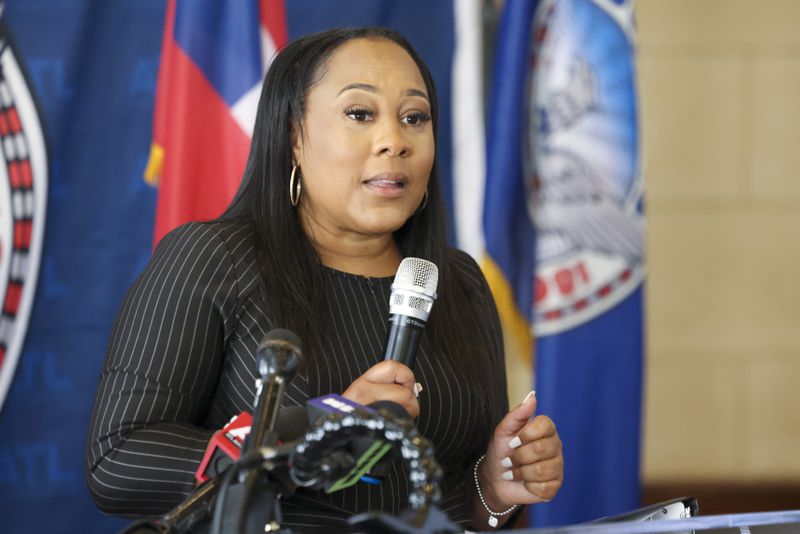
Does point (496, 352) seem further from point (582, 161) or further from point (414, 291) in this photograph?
point (582, 161)

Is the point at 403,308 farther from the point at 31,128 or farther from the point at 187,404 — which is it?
the point at 31,128

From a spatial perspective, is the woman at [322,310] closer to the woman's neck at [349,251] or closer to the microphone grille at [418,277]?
the woman's neck at [349,251]

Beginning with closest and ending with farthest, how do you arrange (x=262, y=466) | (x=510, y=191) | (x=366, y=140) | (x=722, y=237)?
(x=262, y=466) → (x=366, y=140) → (x=510, y=191) → (x=722, y=237)

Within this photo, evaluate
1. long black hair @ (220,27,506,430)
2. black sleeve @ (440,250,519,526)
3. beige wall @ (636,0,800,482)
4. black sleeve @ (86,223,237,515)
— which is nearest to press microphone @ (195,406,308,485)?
black sleeve @ (86,223,237,515)

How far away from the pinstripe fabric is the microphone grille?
242 mm

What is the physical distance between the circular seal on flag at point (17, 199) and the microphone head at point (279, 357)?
1859 millimetres

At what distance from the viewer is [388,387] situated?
1354 millimetres

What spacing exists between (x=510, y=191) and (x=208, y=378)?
159 cm

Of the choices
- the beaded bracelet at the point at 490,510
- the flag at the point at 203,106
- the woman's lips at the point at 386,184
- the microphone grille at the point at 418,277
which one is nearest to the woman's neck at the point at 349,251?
the woman's lips at the point at 386,184

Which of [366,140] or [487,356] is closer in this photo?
[366,140]

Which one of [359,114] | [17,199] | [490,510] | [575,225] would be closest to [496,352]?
[490,510]

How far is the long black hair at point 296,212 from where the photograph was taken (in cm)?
174

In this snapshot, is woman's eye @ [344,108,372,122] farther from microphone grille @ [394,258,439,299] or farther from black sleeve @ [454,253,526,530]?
black sleeve @ [454,253,526,530]

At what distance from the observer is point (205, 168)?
2770mm
